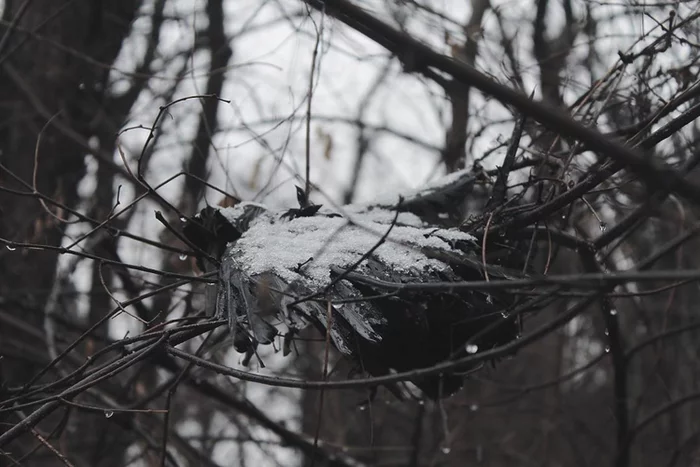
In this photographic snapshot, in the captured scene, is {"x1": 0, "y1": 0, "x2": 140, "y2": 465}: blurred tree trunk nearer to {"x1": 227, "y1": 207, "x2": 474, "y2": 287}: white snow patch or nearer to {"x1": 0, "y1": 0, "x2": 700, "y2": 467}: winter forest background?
{"x1": 0, "y1": 0, "x2": 700, "y2": 467}: winter forest background

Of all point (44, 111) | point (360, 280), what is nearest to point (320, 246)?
point (360, 280)

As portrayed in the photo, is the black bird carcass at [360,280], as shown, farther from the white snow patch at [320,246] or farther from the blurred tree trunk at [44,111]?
the blurred tree trunk at [44,111]

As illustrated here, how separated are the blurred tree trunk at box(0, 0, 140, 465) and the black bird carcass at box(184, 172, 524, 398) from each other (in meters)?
2.67

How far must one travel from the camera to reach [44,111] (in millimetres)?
4309

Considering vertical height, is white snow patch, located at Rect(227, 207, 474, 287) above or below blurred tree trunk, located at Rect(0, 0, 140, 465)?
below

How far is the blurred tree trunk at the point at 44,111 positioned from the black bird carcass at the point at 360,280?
2.67 meters

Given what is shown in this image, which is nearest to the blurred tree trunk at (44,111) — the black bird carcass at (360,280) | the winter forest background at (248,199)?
the winter forest background at (248,199)

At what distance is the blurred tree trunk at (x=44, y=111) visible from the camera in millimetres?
4379

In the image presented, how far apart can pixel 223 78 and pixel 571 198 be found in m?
3.11

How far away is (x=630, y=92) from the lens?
2625mm

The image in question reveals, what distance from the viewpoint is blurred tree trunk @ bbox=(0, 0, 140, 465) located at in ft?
14.4

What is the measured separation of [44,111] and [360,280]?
3.39 metres

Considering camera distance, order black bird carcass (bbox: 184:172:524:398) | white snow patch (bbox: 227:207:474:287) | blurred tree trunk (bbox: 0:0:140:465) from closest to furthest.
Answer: black bird carcass (bbox: 184:172:524:398)
white snow patch (bbox: 227:207:474:287)
blurred tree trunk (bbox: 0:0:140:465)

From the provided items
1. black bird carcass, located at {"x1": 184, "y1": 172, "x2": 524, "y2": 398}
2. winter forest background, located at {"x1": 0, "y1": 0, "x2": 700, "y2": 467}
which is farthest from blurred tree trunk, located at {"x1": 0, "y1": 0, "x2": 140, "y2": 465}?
black bird carcass, located at {"x1": 184, "y1": 172, "x2": 524, "y2": 398}
